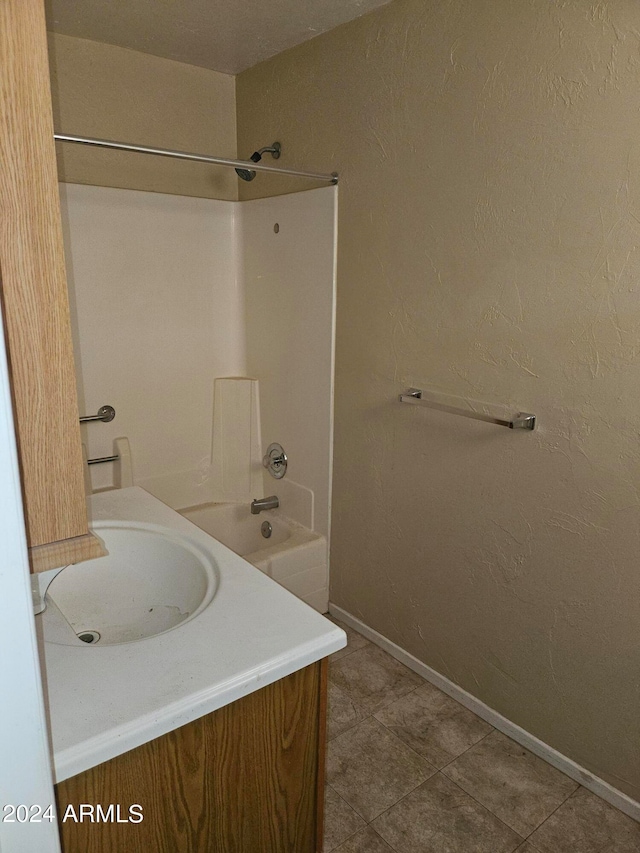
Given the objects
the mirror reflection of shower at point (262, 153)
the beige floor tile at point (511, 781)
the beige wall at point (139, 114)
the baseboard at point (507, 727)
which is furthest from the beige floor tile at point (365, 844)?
the beige wall at point (139, 114)

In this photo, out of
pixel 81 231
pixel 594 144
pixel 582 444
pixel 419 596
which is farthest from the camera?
pixel 81 231

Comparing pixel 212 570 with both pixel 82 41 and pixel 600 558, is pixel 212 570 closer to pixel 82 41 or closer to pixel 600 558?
pixel 600 558

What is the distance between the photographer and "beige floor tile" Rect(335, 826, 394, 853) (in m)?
1.51

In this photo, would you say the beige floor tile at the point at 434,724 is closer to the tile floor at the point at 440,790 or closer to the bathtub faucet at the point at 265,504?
the tile floor at the point at 440,790

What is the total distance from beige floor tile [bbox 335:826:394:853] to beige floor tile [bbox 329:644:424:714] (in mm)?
434

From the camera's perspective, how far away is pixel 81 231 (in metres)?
2.26

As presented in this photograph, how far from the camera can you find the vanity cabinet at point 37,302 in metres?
0.67

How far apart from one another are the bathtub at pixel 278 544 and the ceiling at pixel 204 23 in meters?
1.74

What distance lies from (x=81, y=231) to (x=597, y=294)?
179 centimetres

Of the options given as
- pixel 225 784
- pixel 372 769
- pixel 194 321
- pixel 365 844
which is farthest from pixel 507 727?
pixel 194 321

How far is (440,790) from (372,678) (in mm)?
482

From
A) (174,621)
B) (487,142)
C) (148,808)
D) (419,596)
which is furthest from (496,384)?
(148,808)


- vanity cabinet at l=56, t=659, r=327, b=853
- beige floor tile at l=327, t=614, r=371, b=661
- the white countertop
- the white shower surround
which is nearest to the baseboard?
beige floor tile at l=327, t=614, r=371, b=661

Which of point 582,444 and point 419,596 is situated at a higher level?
point 582,444
